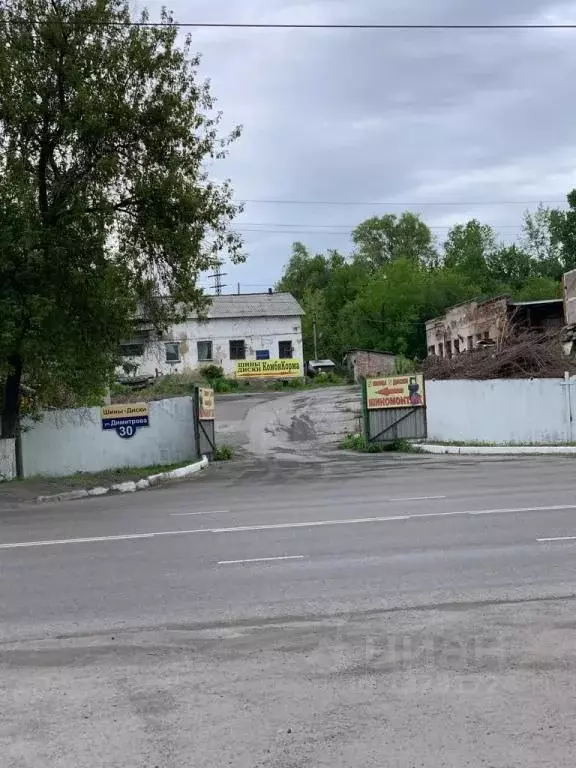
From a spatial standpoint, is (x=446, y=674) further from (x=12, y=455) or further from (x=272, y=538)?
(x=12, y=455)

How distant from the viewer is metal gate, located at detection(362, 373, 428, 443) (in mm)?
26609

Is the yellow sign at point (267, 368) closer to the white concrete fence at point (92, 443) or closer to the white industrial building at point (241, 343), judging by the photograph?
the white industrial building at point (241, 343)

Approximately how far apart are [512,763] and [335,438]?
2785cm

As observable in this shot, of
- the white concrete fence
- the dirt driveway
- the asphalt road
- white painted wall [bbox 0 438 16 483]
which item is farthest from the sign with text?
the asphalt road

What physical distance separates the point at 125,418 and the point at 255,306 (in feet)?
130

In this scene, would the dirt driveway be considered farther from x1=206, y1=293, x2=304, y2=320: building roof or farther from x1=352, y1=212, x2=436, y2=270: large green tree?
x1=352, y1=212, x2=436, y2=270: large green tree

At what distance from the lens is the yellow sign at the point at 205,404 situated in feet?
86.1

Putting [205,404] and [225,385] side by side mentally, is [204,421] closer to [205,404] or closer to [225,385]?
[205,404]

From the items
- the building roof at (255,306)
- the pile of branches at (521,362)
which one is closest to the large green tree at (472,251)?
the building roof at (255,306)

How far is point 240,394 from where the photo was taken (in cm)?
5269

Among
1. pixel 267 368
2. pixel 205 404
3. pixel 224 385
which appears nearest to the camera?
pixel 205 404

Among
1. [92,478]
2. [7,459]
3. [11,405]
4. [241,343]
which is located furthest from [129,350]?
[241,343]

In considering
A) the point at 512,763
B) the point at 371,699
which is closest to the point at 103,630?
the point at 371,699

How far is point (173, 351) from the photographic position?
60.4 metres
